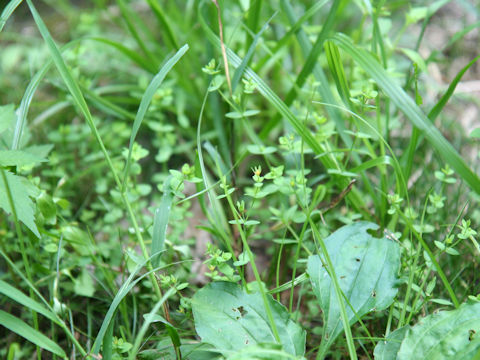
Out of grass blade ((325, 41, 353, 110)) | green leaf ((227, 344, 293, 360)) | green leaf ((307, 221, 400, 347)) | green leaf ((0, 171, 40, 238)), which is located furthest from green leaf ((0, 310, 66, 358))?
grass blade ((325, 41, 353, 110))

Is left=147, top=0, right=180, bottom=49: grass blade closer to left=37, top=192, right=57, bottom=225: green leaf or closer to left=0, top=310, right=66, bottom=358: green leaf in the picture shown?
Result: left=37, top=192, right=57, bottom=225: green leaf

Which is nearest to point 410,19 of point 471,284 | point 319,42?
point 319,42

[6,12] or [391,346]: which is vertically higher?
[6,12]

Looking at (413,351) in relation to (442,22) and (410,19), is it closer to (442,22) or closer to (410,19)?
(410,19)

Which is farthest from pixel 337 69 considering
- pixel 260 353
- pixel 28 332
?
pixel 28 332

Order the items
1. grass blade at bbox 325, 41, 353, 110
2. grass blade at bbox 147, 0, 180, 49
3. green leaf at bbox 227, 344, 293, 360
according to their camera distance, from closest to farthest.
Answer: green leaf at bbox 227, 344, 293, 360 → grass blade at bbox 325, 41, 353, 110 → grass blade at bbox 147, 0, 180, 49

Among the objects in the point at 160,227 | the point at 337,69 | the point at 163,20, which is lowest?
the point at 160,227

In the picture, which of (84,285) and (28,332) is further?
(84,285)

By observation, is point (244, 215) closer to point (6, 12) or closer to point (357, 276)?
point (357, 276)
